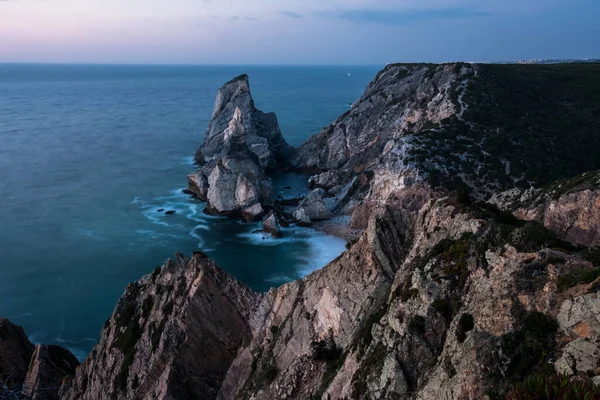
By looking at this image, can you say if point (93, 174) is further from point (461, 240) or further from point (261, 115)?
point (461, 240)

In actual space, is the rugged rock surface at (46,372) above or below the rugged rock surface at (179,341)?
below

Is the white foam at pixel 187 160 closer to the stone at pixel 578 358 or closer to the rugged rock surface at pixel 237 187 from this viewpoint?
the rugged rock surface at pixel 237 187

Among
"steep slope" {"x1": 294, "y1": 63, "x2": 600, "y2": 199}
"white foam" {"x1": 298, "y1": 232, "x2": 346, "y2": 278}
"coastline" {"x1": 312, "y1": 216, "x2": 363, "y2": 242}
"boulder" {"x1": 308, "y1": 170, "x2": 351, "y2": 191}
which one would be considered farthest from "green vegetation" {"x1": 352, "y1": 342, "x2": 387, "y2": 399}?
"boulder" {"x1": 308, "y1": 170, "x2": 351, "y2": 191}

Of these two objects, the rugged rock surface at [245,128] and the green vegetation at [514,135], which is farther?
the rugged rock surface at [245,128]

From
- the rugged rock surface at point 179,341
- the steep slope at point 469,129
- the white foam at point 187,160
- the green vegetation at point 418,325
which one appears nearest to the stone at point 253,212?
the steep slope at point 469,129

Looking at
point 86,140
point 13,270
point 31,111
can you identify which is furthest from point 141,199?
point 31,111
